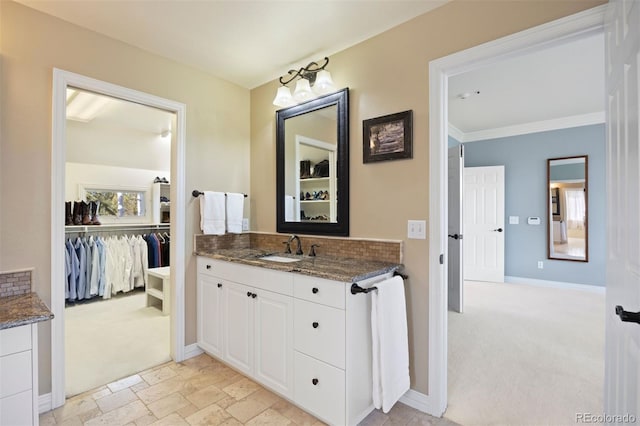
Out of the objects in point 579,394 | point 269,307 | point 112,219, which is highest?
point 112,219

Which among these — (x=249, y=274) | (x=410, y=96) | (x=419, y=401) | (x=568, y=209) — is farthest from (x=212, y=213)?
(x=568, y=209)

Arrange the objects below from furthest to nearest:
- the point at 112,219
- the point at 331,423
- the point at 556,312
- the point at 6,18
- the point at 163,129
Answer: the point at 163,129 → the point at 112,219 → the point at 556,312 → the point at 6,18 → the point at 331,423

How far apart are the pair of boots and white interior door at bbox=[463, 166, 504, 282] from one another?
601 centimetres

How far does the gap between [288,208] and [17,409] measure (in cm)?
198

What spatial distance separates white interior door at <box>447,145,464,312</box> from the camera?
368 centimetres

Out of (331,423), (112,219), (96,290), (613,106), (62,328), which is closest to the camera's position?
(613,106)

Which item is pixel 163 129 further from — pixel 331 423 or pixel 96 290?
pixel 331 423

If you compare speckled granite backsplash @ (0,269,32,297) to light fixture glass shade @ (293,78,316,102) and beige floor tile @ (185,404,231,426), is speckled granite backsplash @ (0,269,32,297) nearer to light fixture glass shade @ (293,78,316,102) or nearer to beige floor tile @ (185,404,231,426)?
beige floor tile @ (185,404,231,426)

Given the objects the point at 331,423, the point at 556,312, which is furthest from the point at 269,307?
the point at 556,312

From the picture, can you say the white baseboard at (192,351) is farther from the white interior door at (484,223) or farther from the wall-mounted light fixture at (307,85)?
the white interior door at (484,223)

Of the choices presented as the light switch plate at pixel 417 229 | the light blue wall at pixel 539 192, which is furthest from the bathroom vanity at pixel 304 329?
the light blue wall at pixel 539 192

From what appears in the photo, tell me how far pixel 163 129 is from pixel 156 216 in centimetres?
143

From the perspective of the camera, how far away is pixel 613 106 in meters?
1.26

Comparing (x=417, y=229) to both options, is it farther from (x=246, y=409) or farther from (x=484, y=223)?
(x=484, y=223)
